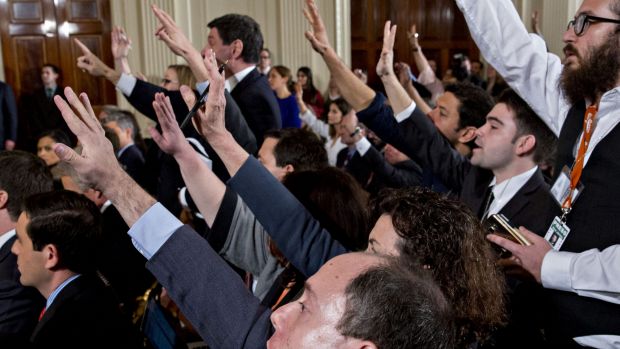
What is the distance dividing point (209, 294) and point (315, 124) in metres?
4.68

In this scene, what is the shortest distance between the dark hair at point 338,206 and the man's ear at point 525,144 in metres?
0.60

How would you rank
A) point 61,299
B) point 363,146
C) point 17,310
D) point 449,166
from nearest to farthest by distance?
point 61,299 → point 17,310 → point 449,166 → point 363,146

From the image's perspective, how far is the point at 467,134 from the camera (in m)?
2.38

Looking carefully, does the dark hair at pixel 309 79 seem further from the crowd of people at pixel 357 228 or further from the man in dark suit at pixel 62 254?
the man in dark suit at pixel 62 254

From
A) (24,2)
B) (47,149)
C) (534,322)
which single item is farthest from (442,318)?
(24,2)

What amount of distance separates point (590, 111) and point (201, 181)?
96 cm

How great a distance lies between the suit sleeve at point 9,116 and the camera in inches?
245

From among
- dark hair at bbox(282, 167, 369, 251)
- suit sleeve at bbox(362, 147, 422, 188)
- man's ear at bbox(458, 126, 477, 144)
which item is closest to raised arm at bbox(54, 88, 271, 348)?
dark hair at bbox(282, 167, 369, 251)

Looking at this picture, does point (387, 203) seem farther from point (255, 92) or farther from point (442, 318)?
point (255, 92)

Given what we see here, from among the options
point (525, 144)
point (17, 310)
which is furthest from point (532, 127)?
point (17, 310)

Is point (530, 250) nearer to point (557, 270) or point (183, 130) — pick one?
point (557, 270)

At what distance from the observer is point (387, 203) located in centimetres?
137

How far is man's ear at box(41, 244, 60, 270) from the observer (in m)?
1.90

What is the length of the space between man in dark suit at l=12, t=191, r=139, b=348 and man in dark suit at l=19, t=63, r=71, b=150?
4.91 meters
